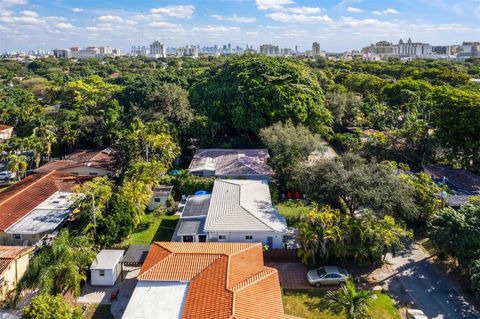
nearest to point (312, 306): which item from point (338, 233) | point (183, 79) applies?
point (338, 233)

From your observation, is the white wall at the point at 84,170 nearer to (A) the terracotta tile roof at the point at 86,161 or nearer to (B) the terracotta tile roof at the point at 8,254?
(A) the terracotta tile roof at the point at 86,161

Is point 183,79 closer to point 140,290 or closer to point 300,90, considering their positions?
point 300,90

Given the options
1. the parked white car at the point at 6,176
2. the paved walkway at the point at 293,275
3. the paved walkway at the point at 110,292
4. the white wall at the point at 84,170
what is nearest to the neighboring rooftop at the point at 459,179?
the paved walkway at the point at 293,275

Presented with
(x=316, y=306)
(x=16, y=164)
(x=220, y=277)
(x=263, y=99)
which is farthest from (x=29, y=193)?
(x=263, y=99)

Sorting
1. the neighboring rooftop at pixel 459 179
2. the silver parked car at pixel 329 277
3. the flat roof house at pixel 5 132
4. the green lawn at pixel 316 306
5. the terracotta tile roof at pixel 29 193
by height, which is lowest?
the green lawn at pixel 316 306

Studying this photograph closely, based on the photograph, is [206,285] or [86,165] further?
[86,165]

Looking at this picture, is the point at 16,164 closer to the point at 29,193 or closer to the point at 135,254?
the point at 29,193

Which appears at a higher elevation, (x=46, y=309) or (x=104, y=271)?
(x=46, y=309)
